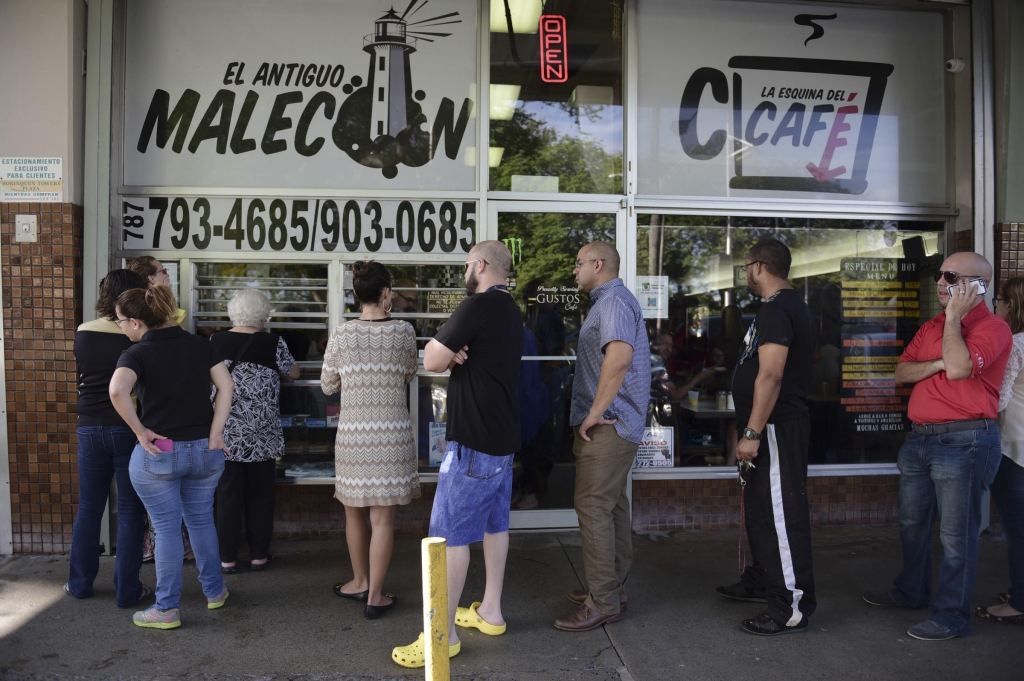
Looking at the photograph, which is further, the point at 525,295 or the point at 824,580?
the point at 525,295

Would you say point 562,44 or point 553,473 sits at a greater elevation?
point 562,44

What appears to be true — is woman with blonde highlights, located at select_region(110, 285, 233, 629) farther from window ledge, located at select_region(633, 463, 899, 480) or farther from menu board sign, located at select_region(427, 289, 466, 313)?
window ledge, located at select_region(633, 463, 899, 480)

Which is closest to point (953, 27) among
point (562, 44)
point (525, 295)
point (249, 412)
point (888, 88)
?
point (888, 88)

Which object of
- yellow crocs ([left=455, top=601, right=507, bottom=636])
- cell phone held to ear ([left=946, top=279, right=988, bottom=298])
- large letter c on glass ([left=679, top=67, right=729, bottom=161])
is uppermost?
large letter c on glass ([left=679, top=67, right=729, bottom=161])

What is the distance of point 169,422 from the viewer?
12.3ft

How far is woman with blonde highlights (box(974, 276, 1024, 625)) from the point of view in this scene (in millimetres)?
3920

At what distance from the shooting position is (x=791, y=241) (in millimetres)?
5789

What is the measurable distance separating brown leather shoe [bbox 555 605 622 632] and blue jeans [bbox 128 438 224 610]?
187cm

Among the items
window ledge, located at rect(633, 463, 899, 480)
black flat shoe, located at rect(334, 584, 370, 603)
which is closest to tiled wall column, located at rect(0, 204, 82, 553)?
black flat shoe, located at rect(334, 584, 370, 603)

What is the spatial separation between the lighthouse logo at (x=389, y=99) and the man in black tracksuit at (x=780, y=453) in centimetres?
269

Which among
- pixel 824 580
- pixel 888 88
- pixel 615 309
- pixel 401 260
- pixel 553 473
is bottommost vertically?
pixel 824 580

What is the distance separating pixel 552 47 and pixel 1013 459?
3890 mm

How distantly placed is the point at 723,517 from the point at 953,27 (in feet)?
13.3

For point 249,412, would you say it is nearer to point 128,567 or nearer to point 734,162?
point 128,567
